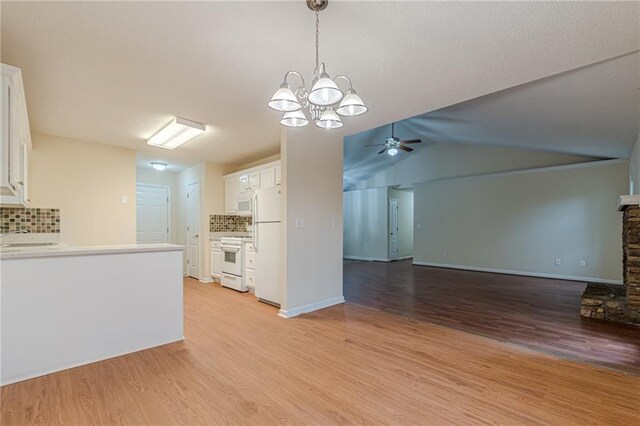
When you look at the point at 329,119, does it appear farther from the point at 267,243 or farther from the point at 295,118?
the point at 267,243

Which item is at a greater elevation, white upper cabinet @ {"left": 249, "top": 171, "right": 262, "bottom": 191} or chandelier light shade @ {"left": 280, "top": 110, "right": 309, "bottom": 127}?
chandelier light shade @ {"left": 280, "top": 110, "right": 309, "bottom": 127}

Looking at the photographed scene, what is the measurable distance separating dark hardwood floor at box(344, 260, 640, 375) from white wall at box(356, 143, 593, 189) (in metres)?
2.51

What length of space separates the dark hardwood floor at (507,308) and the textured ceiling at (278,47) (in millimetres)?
2453

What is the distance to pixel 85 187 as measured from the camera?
456 centimetres

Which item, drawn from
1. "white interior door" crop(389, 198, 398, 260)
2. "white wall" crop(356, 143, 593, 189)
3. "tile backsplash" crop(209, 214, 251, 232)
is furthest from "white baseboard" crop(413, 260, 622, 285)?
"tile backsplash" crop(209, 214, 251, 232)

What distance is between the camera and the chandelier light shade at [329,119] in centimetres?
224

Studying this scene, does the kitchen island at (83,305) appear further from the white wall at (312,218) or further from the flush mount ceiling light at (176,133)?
the flush mount ceiling light at (176,133)

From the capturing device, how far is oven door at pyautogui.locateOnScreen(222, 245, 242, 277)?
17.2 feet

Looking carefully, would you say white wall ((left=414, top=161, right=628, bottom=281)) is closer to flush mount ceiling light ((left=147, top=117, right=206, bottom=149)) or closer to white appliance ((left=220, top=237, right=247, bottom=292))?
white appliance ((left=220, top=237, right=247, bottom=292))

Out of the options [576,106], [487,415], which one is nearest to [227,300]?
[487,415]

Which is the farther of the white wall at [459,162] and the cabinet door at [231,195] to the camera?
the white wall at [459,162]

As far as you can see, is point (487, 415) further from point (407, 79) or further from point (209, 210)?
point (209, 210)

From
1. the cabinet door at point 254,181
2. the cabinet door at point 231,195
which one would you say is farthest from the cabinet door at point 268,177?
the cabinet door at point 231,195

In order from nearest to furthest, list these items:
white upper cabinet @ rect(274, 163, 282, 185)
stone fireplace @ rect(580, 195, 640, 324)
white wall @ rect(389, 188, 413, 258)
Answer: stone fireplace @ rect(580, 195, 640, 324), white upper cabinet @ rect(274, 163, 282, 185), white wall @ rect(389, 188, 413, 258)
